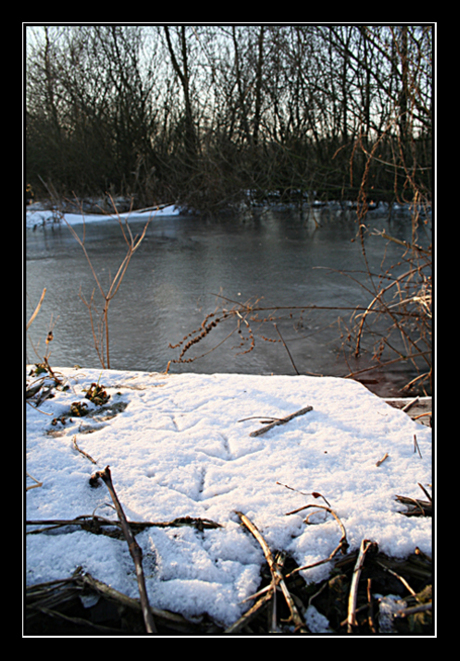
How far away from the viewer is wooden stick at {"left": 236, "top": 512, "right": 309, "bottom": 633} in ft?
3.04

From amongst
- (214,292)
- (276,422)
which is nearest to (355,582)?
(276,422)

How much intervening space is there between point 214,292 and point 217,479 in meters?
3.58

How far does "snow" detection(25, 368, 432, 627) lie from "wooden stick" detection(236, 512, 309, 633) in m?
0.02

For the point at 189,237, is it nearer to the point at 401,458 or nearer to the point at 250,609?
the point at 401,458

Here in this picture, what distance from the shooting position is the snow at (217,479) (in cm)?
107

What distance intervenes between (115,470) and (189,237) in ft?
25.4

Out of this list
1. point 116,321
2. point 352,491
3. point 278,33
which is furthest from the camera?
point 278,33

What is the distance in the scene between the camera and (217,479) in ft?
4.73

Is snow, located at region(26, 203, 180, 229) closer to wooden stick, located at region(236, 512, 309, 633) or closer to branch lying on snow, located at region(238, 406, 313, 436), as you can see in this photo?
branch lying on snow, located at region(238, 406, 313, 436)

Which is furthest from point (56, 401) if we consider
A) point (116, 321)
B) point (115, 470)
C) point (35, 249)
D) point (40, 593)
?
point (35, 249)

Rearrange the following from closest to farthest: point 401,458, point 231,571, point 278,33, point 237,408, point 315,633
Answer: point 315,633 < point 231,571 < point 401,458 < point 237,408 < point 278,33

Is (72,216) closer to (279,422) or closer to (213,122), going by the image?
(213,122)

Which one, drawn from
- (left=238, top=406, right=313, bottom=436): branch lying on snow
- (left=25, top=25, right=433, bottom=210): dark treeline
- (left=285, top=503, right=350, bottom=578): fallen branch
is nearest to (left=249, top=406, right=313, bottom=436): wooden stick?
(left=238, top=406, right=313, bottom=436): branch lying on snow

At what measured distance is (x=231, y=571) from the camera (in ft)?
3.53
